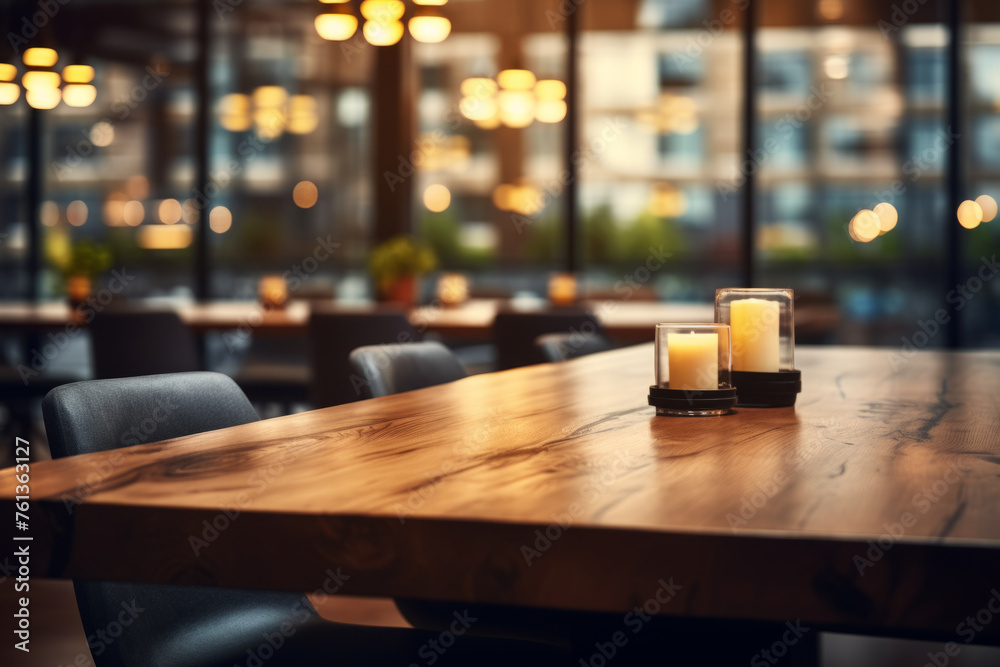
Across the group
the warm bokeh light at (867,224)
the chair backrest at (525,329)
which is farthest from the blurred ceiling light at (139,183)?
the warm bokeh light at (867,224)

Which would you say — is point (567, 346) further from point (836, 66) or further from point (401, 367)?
point (836, 66)

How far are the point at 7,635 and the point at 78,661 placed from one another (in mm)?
345

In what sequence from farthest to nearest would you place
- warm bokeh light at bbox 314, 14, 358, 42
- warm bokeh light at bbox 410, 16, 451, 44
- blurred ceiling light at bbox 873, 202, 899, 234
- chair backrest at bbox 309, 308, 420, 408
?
blurred ceiling light at bbox 873, 202, 899, 234
warm bokeh light at bbox 314, 14, 358, 42
warm bokeh light at bbox 410, 16, 451, 44
chair backrest at bbox 309, 308, 420, 408

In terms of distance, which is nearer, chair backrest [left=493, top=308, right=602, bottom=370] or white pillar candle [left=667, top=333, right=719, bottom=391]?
white pillar candle [left=667, top=333, right=719, bottom=391]

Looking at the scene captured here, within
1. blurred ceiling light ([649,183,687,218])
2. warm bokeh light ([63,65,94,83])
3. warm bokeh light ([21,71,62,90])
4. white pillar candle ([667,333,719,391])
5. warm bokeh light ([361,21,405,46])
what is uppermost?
warm bokeh light ([63,65,94,83])

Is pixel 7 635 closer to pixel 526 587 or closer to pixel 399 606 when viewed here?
pixel 399 606

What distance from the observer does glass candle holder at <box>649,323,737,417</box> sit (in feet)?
4.17

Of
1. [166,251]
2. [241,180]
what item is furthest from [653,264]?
[166,251]

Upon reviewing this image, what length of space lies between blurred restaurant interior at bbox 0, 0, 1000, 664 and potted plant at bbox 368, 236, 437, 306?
0.01 metres

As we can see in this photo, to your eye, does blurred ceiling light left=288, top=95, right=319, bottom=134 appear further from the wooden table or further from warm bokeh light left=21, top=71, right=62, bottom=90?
the wooden table

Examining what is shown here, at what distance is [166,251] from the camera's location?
665 centimetres

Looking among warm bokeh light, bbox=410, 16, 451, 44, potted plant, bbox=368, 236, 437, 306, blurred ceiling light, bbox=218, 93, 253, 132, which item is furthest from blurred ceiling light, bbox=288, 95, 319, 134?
warm bokeh light, bbox=410, 16, 451, 44

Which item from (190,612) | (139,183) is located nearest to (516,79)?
(139,183)
